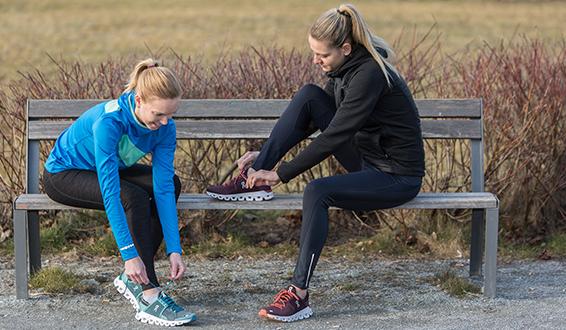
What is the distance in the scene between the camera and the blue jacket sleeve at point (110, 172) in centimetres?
440

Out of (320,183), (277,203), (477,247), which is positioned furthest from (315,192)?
(477,247)

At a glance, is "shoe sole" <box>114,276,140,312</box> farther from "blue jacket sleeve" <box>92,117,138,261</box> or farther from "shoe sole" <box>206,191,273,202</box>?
"shoe sole" <box>206,191,273,202</box>

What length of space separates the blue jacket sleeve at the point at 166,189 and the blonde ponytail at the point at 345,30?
81 cm

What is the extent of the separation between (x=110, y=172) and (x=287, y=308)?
98 cm

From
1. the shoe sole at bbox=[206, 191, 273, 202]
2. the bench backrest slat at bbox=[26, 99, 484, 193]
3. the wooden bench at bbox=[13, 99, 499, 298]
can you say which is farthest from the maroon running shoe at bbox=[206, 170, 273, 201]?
the bench backrest slat at bbox=[26, 99, 484, 193]

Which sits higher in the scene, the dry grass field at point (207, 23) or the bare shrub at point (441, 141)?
the dry grass field at point (207, 23)

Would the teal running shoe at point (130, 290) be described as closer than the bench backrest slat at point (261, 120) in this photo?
Yes

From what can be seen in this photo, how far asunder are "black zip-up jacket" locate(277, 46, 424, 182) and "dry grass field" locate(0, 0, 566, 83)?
31.0 feet

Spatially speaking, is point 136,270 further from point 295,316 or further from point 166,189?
point 295,316

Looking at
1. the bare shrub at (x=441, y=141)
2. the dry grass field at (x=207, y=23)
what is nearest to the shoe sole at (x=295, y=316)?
the bare shrub at (x=441, y=141)

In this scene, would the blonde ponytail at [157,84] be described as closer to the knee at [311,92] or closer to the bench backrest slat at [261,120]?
the knee at [311,92]

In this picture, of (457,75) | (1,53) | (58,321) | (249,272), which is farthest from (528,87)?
(1,53)

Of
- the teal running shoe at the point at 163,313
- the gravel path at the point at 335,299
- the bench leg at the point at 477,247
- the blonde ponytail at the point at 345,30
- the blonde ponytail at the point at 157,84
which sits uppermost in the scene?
the blonde ponytail at the point at 345,30

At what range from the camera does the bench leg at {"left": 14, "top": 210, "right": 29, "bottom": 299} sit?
4.80 metres
